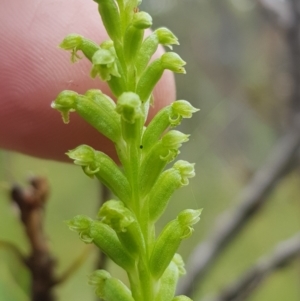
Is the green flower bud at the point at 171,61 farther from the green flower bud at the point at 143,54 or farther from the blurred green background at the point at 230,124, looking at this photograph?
the blurred green background at the point at 230,124

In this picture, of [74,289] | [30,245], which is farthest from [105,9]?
[74,289]

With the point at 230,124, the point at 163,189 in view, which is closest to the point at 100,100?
the point at 163,189

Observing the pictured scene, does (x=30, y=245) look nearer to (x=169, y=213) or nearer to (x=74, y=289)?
(x=74, y=289)

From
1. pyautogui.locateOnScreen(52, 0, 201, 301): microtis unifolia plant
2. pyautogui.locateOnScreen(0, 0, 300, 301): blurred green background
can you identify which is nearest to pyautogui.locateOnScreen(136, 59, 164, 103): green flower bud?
pyautogui.locateOnScreen(52, 0, 201, 301): microtis unifolia plant

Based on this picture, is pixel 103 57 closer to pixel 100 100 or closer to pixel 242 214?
pixel 100 100

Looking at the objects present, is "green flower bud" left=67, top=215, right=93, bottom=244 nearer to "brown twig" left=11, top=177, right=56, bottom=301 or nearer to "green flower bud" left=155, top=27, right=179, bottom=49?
"green flower bud" left=155, top=27, right=179, bottom=49

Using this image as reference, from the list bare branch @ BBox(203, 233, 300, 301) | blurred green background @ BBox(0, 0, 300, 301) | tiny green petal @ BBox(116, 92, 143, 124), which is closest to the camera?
tiny green petal @ BBox(116, 92, 143, 124)

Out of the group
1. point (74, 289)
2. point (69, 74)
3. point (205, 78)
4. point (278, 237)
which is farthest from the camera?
point (205, 78)
